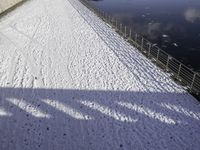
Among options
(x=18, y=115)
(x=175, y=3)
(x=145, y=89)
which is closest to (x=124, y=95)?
(x=145, y=89)

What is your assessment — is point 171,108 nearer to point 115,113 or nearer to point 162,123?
point 162,123

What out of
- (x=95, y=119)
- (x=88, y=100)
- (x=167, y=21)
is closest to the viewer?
(x=95, y=119)

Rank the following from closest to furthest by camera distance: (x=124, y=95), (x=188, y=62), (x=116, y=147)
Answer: (x=116, y=147) → (x=124, y=95) → (x=188, y=62)

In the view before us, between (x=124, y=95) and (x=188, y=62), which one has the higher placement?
(x=124, y=95)

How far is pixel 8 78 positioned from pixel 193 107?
10263mm

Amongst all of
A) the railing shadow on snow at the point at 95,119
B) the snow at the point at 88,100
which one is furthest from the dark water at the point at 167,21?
the railing shadow on snow at the point at 95,119

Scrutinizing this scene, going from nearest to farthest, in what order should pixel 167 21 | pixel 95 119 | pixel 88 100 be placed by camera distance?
pixel 95 119
pixel 88 100
pixel 167 21

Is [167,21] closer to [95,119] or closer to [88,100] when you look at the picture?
[88,100]

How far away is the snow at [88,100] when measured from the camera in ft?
36.1

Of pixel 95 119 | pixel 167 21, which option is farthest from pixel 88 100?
pixel 167 21

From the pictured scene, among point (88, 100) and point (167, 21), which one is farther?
point (167, 21)

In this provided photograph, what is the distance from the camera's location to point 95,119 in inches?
480

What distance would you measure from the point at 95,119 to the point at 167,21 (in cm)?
2320

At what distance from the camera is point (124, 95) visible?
14078 millimetres
